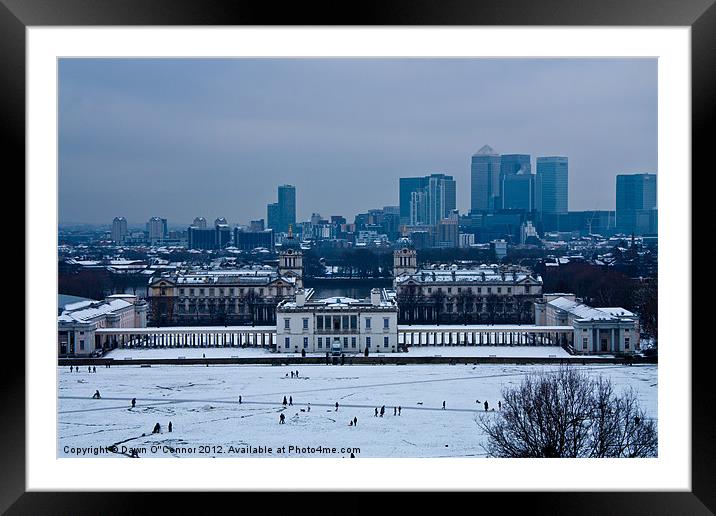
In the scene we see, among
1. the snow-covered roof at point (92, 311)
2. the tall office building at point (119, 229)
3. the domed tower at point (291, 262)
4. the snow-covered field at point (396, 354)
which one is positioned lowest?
the snow-covered field at point (396, 354)

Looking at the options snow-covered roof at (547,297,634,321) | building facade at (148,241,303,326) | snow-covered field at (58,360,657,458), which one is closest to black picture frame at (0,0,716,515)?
snow-covered field at (58,360,657,458)

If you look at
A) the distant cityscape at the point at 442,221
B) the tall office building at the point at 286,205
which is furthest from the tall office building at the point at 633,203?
the tall office building at the point at 286,205

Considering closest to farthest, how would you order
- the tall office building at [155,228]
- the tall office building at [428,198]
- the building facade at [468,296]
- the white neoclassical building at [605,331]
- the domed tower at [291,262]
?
the white neoclassical building at [605,331] < the building facade at [468,296] < the domed tower at [291,262] < the tall office building at [155,228] < the tall office building at [428,198]

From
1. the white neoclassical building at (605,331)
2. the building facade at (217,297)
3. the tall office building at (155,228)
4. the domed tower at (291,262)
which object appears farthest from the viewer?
the tall office building at (155,228)

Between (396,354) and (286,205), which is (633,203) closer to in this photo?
(396,354)

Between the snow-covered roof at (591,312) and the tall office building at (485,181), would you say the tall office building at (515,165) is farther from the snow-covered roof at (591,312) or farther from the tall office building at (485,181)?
the snow-covered roof at (591,312)
